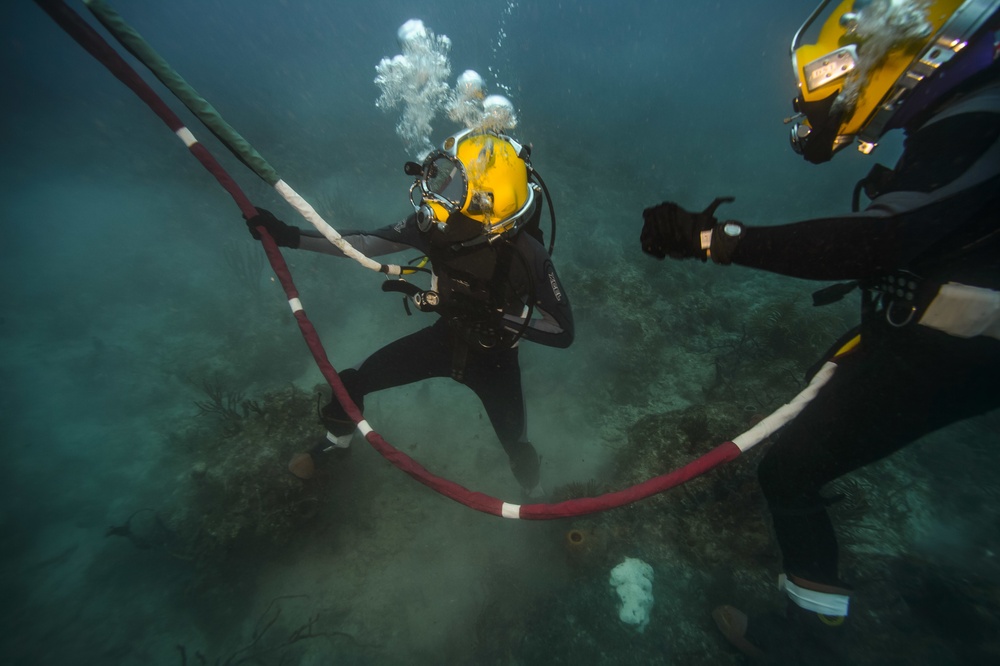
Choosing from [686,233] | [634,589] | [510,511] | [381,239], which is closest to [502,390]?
[510,511]

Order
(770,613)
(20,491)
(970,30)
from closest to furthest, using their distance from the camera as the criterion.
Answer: (970,30) < (770,613) < (20,491)

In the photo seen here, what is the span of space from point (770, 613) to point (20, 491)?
11.4 m

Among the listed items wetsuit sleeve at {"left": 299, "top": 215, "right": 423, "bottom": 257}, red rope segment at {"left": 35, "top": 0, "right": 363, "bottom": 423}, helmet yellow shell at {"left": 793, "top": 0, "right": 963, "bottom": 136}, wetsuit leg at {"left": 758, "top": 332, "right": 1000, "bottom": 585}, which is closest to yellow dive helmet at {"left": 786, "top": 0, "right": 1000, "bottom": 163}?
helmet yellow shell at {"left": 793, "top": 0, "right": 963, "bottom": 136}

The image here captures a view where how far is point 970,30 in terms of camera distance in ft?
4.22

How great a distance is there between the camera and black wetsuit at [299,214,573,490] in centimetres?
297

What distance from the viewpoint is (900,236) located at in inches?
52.2

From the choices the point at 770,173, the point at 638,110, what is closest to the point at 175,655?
the point at 770,173

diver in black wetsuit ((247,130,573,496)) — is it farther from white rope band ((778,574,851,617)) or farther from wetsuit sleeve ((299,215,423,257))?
white rope band ((778,574,851,617))

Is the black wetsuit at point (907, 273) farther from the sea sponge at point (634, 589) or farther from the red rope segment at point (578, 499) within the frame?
the sea sponge at point (634, 589)

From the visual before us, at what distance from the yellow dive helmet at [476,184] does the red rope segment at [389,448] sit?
1297 millimetres

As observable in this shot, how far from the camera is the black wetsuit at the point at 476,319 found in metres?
2.97

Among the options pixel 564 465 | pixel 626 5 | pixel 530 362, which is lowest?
pixel 564 465

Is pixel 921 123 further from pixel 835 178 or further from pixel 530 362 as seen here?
pixel 835 178

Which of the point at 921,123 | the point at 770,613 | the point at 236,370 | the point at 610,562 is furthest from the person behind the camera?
the point at 236,370
